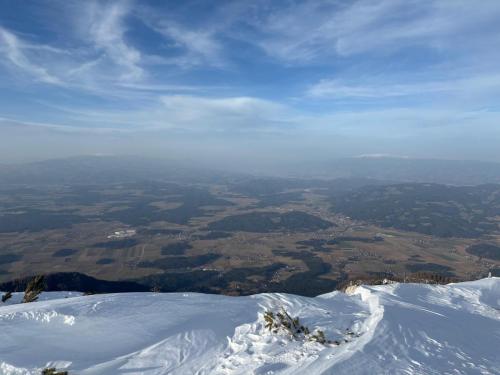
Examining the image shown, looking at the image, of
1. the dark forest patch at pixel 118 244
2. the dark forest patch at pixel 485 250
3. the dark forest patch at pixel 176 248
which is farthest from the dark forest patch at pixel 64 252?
the dark forest patch at pixel 485 250

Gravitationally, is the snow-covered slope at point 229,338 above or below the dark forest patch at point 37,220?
above

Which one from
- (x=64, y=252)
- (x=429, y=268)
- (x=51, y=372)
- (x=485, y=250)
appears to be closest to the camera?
(x=51, y=372)

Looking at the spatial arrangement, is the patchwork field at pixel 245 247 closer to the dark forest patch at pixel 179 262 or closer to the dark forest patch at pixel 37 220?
the dark forest patch at pixel 179 262

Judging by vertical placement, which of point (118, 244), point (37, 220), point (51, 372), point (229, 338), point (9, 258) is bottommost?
point (9, 258)

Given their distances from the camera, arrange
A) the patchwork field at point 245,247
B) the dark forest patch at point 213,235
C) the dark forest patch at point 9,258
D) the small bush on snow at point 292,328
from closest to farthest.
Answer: the small bush on snow at point 292,328
the patchwork field at point 245,247
the dark forest patch at point 9,258
the dark forest patch at point 213,235

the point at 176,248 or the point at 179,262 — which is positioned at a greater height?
the point at 176,248

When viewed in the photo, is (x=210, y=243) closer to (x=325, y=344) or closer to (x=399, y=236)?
(x=399, y=236)

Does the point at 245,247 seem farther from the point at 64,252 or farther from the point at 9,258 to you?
the point at 9,258

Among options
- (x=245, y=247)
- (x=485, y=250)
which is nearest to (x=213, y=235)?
(x=245, y=247)

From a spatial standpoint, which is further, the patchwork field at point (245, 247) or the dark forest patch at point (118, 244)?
the dark forest patch at point (118, 244)
